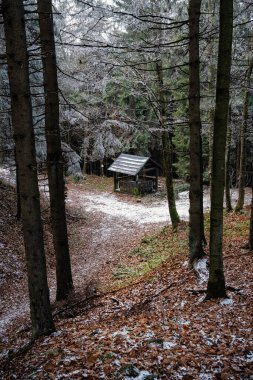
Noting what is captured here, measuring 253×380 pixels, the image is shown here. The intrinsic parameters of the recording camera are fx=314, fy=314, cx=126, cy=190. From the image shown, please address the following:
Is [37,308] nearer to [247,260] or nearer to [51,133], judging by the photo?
[51,133]

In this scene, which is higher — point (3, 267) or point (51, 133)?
point (51, 133)

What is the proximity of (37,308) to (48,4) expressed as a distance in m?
6.52

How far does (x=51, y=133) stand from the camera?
24.9ft

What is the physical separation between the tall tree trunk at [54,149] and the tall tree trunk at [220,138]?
355 cm

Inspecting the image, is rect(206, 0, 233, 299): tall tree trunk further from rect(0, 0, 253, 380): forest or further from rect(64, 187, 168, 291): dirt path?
rect(64, 187, 168, 291): dirt path

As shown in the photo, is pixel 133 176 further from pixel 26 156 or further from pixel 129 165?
pixel 26 156

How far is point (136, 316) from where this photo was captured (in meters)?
6.45

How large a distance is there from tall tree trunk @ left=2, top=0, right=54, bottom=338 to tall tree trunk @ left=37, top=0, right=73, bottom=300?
1753mm

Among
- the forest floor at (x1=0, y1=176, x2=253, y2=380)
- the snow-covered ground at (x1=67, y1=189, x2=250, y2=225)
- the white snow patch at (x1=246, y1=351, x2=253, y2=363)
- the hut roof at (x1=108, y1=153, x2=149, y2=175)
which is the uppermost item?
the hut roof at (x1=108, y1=153, x2=149, y2=175)

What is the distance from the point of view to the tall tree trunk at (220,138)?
16.4 ft

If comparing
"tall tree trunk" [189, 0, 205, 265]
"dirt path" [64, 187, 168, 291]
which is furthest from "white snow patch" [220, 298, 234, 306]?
"dirt path" [64, 187, 168, 291]

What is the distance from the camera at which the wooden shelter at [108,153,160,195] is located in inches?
1150

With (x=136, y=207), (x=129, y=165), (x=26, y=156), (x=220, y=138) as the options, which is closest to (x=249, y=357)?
(x=220, y=138)

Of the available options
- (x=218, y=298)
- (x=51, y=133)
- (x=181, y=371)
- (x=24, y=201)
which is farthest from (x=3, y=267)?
(x=181, y=371)
